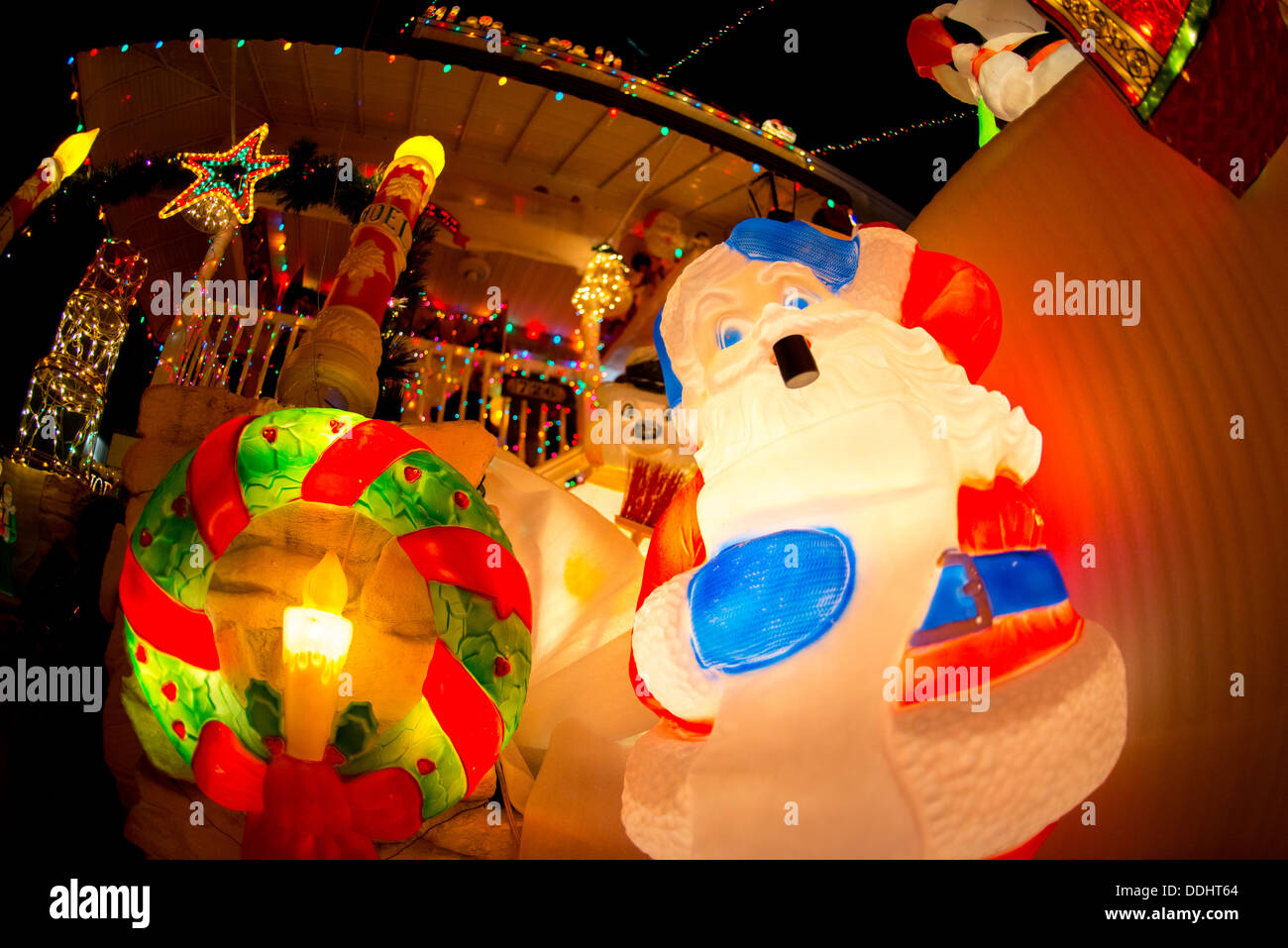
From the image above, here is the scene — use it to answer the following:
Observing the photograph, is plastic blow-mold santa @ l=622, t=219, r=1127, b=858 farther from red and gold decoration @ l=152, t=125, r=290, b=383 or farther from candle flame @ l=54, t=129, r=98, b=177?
red and gold decoration @ l=152, t=125, r=290, b=383

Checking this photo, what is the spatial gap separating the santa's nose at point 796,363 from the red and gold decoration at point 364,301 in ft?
3.46

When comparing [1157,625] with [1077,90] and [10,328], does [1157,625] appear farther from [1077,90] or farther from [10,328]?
[10,328]

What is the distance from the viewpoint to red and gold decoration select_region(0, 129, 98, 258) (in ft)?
7.54

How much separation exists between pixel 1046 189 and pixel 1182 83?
0.81ft

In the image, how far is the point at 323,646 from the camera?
105cm

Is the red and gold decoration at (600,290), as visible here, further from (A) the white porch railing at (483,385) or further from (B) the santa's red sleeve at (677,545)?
(B) the santa's red sleeve at (677,545)

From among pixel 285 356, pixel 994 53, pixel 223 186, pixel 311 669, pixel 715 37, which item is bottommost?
pixel 311 669

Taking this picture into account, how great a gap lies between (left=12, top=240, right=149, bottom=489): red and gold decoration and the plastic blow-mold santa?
6.01ft

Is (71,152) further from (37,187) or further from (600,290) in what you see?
(600,290)

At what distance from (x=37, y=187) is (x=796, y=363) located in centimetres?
245

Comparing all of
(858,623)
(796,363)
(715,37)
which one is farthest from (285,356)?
(858,623)

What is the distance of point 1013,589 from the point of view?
0.92m

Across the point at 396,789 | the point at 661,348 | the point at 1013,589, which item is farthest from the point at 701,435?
the point at 396,789

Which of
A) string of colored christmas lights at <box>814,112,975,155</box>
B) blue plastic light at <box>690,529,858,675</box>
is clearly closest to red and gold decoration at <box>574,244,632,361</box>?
string of colored christmas lights at <box>814,112,975,155</box>
